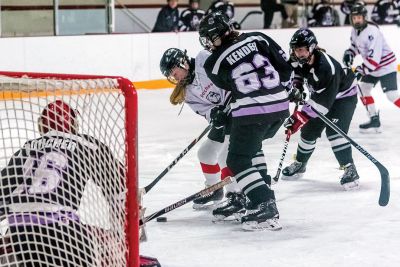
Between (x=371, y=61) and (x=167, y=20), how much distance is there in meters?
3.61

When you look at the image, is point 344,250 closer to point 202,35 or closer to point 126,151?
point 202,35

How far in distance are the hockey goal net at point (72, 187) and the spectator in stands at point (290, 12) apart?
8.44 meters

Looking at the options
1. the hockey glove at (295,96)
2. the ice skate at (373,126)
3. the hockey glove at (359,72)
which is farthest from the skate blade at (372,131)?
the hockey glove at (295,96)

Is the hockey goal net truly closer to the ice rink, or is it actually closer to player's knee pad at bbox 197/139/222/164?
the ice rink

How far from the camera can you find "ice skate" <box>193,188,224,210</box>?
4.32 m

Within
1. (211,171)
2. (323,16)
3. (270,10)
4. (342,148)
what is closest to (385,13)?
(323,16)

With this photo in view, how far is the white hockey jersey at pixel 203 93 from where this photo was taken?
4066 mm

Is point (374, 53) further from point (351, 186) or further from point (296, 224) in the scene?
point (296, 224)

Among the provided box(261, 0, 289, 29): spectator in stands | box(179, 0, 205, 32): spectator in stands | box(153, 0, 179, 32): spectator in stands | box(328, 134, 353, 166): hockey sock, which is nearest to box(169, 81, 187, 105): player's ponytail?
box(328, 134, 353, 166): hockey sock

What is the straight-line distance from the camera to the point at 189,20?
33.6 ft

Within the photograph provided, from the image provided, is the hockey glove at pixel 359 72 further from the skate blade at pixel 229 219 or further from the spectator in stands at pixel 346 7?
the spectator in stands at pixel 346 7

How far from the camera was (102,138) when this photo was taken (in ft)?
8.70

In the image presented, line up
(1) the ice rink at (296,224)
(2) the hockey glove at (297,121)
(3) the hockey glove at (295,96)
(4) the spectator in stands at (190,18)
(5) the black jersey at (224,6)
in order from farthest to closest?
(5) the black jersey at (224,6)
(4) the spectator in stands at (190,18)
(2) the hockey glove at (297,121)
(3) the hockey glove at (295,96)
(1) the ice rink at (296,224)

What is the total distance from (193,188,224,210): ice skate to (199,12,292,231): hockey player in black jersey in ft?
1.51
